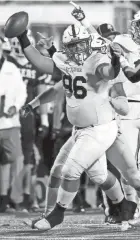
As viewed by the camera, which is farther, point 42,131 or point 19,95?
point 42,131

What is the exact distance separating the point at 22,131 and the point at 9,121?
1.22 feet

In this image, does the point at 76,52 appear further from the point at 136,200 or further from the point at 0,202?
the point at 0,202

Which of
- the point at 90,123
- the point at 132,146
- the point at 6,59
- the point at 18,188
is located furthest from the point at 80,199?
the point at 90,123

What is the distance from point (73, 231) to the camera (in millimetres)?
7789

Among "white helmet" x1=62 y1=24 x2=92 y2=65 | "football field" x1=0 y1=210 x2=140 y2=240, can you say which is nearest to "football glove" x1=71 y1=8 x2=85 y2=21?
"white helmet" x1=62 y1=24 x2=92 y2=65

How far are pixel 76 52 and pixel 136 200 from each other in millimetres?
1695

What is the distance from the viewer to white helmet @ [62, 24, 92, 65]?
24.3ft

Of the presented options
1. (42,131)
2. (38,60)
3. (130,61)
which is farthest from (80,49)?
(42,131)

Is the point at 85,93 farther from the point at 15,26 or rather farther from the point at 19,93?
the point at 19,93

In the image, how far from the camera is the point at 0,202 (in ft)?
33.8

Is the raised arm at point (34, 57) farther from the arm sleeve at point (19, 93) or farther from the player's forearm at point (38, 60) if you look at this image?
the arm sleeve at point (19, 93)

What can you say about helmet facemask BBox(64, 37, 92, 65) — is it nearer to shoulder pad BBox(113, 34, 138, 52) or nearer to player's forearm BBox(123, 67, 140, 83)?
player's forearm BBox(123, 67, 140, 83)

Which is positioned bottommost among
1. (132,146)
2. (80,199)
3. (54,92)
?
(80,199)

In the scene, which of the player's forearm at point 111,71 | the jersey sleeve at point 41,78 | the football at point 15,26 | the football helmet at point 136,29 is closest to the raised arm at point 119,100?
the player's forearm at point 111,71
